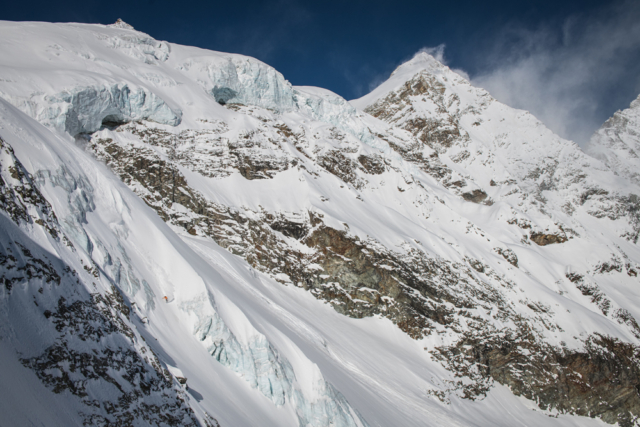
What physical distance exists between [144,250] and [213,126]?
2688cm

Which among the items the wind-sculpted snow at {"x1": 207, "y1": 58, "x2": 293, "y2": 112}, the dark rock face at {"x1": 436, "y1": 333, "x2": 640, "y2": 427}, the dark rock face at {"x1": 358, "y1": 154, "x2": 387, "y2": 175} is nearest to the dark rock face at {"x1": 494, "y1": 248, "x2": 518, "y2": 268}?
the dark rock face at {"x1": 436, "y1": 333, "x2": 640, "y2": 427}

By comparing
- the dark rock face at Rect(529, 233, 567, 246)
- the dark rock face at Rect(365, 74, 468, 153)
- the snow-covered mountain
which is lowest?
the snow-covered mountain

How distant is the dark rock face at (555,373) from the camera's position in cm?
3186

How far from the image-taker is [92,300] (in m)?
9.14

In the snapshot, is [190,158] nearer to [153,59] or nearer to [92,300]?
[153,59]

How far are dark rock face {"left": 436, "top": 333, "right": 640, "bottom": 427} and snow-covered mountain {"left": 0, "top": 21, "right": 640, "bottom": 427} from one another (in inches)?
6.6

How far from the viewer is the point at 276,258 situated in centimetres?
3206

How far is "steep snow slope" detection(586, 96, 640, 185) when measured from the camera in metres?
85.0

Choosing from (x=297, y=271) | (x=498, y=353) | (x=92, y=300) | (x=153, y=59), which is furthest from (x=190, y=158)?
(x=498, y=353)

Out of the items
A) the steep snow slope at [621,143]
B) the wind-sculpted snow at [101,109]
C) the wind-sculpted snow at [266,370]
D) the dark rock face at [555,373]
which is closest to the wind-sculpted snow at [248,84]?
the wind-sculpted snow at [101,109]

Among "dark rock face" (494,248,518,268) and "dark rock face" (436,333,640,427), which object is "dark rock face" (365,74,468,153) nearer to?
"dark rock face" (494,248,518,268)

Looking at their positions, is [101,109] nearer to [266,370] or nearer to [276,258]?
[276,258]

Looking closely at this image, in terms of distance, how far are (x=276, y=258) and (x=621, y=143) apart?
326 ft

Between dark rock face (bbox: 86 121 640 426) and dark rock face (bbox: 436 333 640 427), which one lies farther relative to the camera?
dark rock face (bbox: 436 333 640 427)
